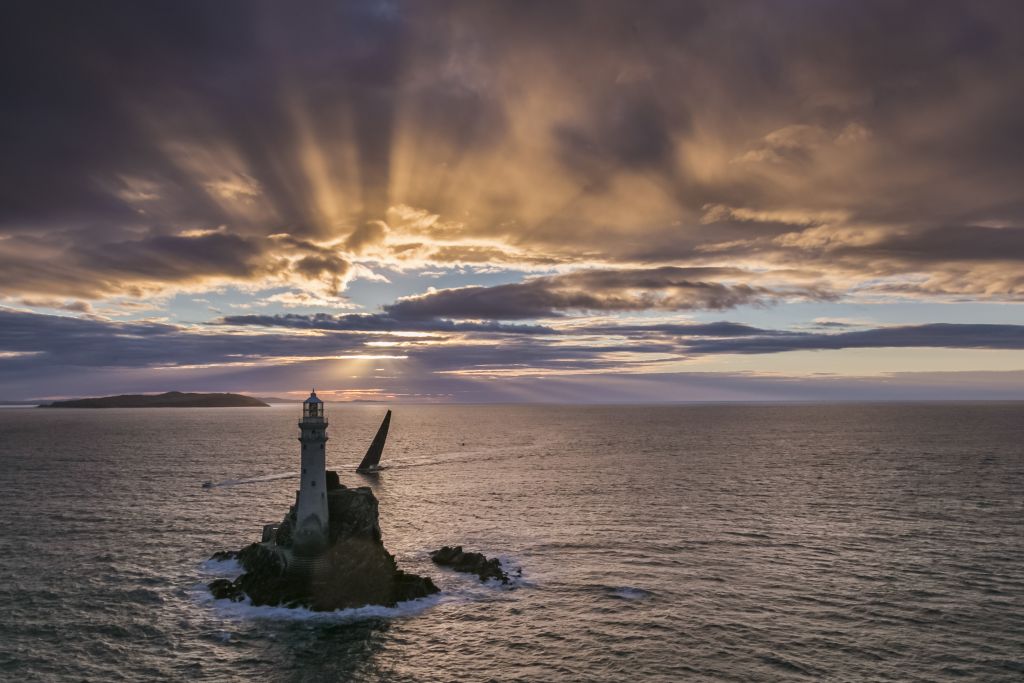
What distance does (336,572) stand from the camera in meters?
51.4

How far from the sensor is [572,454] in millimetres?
160000

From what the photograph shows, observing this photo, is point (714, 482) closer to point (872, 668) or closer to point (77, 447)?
point (872, 668)

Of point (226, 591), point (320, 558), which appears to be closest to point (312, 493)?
point (320, 558)

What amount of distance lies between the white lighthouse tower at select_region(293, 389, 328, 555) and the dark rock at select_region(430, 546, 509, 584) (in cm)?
1258

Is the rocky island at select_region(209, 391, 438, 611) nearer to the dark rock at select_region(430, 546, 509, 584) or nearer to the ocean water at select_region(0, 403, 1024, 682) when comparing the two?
the ocean water at select_region(0, 403, 1024, 682)

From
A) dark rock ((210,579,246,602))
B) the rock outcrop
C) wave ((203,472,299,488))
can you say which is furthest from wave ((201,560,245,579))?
wave ((203,472,299,488))

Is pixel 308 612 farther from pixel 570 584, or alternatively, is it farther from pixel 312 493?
pixel 570 584

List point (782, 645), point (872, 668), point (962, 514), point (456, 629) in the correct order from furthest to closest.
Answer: point (962, 514), point (456, 629), point (782, 645), point (872, 668)

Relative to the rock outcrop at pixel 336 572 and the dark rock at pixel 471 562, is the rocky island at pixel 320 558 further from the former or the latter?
the dark rock at pixel 471 562

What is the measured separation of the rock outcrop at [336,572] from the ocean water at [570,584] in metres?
1.90

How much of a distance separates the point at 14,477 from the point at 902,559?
137 m

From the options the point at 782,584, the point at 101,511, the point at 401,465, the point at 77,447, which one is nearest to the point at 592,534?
the point at 782,584

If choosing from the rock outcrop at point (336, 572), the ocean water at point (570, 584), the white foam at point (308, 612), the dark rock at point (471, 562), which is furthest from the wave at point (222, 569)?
the dark rock at point (471, 562)

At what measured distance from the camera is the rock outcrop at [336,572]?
163ft
